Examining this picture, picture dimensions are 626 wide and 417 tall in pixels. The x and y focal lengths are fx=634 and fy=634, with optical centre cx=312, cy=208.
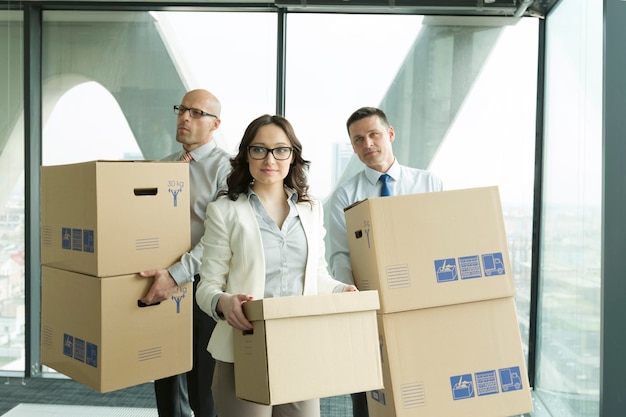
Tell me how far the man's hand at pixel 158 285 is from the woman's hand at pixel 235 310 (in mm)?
589

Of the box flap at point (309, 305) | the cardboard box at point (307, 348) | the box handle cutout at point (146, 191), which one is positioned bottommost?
the cardboard box at point (307, 348)

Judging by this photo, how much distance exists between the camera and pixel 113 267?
1.99m

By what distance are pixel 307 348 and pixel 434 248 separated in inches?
18.1

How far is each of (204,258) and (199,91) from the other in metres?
1.11

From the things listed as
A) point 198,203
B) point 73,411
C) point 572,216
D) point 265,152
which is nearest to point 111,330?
point 198,203

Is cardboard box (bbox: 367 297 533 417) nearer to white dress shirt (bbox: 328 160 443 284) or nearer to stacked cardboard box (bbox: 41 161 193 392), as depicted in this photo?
white dress shirt (bbox: 328 160 443 284)

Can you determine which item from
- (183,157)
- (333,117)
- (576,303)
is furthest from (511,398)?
(333,117)

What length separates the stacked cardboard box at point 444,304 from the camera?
5.41 ft

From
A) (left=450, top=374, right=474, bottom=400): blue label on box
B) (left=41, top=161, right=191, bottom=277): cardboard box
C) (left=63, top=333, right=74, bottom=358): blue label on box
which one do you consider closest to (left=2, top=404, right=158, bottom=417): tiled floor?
(left=63, top=333, right=74, bottom=358): blue label on box

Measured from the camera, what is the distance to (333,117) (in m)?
3.45

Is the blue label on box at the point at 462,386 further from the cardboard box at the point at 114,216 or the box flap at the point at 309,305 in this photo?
the cardboard box at the point at 114,216

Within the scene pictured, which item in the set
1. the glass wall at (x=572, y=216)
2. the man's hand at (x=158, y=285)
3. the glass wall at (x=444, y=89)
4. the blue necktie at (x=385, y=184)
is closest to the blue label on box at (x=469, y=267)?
the blue necktie at (x=385, y=184)

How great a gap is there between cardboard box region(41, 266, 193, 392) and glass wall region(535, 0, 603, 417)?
150 cm

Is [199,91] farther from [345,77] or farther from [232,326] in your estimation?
[232,326]
